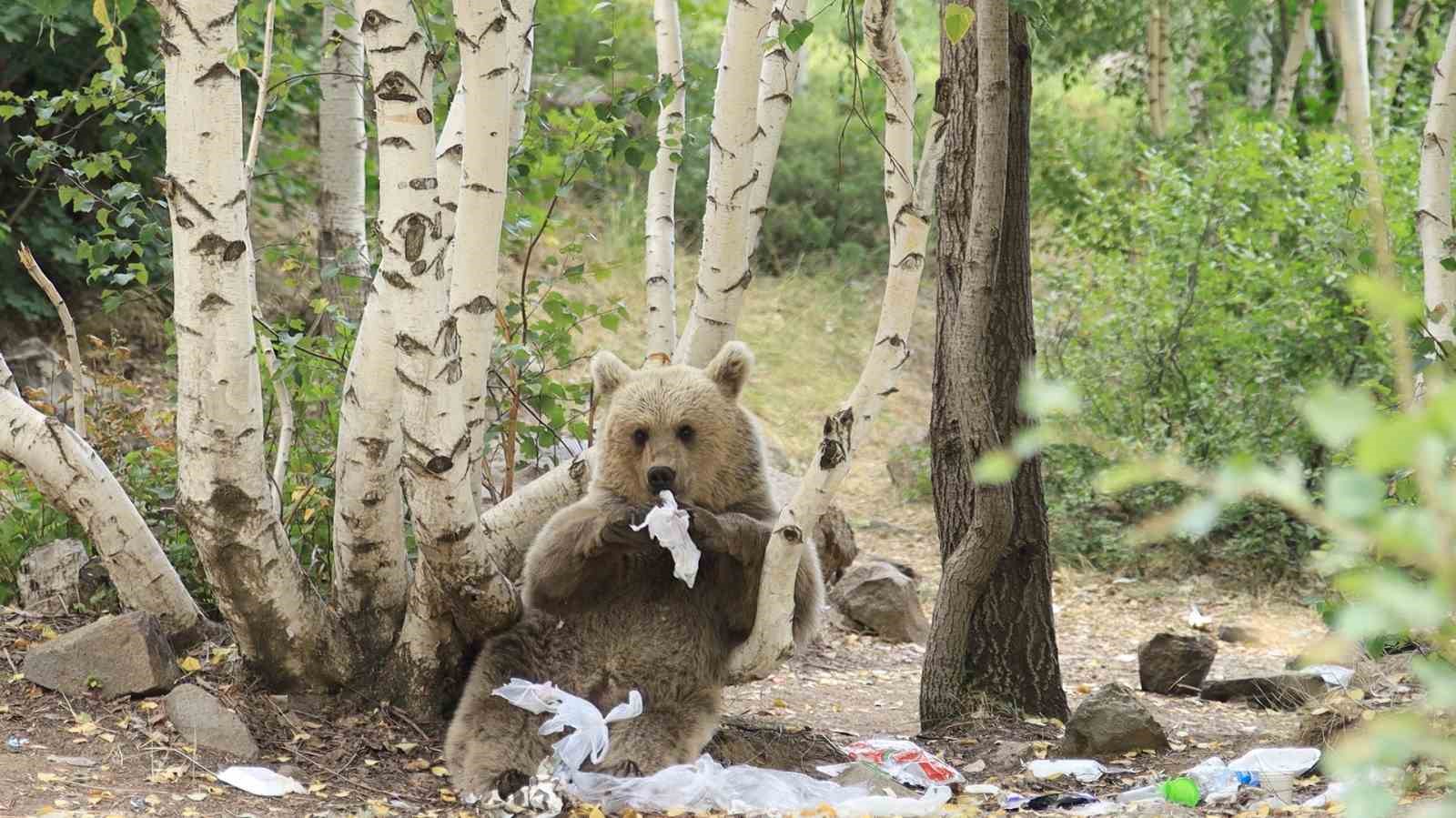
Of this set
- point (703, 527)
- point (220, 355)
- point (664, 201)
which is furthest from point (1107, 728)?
point (220, 355)

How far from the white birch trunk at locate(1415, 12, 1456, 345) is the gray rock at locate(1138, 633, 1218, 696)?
6.36 ft

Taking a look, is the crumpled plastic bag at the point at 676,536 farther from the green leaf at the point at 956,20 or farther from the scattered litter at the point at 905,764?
the green leaf at the point at 956,20

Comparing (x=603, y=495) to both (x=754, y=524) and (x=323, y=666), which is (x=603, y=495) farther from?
(x=323, y=666)

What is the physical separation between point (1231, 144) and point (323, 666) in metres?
7.96

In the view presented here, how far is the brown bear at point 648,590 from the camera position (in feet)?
15.6

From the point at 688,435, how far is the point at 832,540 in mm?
3141

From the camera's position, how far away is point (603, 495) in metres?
5.11

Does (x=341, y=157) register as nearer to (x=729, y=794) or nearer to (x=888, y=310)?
(x=888, y=310)

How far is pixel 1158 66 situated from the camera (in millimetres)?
15602

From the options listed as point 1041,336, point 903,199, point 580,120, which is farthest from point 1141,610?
point 903,199

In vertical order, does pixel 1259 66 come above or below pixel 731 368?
above

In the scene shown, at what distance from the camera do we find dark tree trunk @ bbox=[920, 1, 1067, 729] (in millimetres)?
5504

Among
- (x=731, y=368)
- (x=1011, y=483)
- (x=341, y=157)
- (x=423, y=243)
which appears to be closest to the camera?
(x=423, y=243)

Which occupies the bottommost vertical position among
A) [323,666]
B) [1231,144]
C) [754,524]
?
[323,666]
